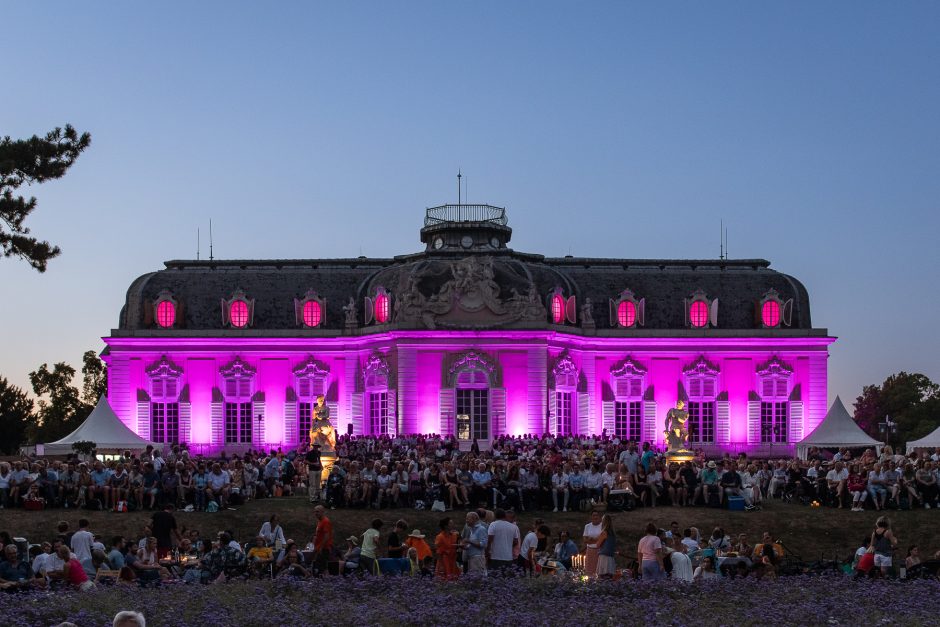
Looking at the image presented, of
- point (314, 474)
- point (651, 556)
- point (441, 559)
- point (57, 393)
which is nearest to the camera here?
point (651, 556)

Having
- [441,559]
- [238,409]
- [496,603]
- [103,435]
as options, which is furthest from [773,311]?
[496,603]

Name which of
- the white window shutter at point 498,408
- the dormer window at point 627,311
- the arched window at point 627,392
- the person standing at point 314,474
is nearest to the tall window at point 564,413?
the white window shutter at point 498,408

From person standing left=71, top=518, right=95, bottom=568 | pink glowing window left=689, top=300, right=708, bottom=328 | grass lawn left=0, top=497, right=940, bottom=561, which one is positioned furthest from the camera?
pink glowing window left=689, top=300, right=708, bottom=328

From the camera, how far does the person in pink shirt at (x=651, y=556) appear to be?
27562 millimetres

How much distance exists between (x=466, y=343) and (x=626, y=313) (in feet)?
32.5

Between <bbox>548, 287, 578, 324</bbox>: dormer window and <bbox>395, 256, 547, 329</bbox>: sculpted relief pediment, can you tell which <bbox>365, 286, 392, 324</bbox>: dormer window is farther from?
<bbox>548, 287, 578, 324</bbox>: dormer window

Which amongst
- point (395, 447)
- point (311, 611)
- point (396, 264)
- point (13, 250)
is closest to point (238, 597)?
point (311, 611)

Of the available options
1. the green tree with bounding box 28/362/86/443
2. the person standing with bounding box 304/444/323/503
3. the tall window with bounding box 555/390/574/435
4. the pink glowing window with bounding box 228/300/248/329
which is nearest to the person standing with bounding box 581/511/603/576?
the person standing with bounding box 304/444/323/503

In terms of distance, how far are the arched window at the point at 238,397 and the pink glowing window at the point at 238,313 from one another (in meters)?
2.06

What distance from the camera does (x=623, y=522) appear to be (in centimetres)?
4147

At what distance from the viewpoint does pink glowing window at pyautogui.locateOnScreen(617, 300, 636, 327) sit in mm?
74250

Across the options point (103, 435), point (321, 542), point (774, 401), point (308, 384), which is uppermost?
point (308, 384)

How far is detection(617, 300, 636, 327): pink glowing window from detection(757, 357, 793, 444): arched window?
253 inches

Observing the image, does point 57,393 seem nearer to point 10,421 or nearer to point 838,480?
point 10,421
